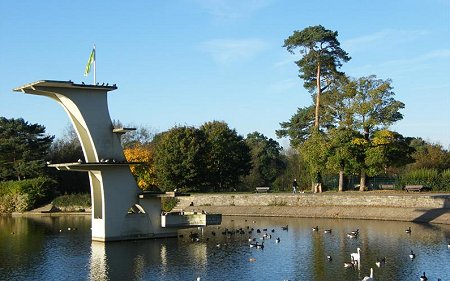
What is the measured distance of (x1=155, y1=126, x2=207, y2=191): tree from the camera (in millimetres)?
73188

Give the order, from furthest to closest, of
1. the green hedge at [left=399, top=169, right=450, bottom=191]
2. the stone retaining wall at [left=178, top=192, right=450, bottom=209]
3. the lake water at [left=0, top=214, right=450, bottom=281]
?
1. the green hedge at [left=399, top=169, right=450, bottom=191]
2. the stone retaining wall at [left=178, top=192, right=450, bottom=209]
3. the lake water at [left=0, top=214, right=450, bottom=281]

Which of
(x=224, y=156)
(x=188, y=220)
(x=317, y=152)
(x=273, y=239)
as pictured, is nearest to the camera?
(x=273, y=239)

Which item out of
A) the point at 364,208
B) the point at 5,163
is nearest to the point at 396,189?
the point at 364,208

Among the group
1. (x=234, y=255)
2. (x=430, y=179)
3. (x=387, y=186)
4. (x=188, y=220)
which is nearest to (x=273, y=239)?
(x=188, y=220)

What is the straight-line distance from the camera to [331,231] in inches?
1804

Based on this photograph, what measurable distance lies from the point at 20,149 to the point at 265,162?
41.8m

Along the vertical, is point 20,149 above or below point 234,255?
above

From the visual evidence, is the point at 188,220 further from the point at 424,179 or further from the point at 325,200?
the point at 424,179

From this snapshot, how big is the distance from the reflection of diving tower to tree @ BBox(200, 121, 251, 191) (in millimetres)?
34694

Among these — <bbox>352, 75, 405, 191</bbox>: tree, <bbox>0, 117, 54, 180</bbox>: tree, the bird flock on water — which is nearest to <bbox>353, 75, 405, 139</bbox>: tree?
<bbox>352, 75, 405, 191</bbox>: tree

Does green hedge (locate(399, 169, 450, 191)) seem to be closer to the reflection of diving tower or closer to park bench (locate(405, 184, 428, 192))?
park bench (locate(405, 184, 428, 192))

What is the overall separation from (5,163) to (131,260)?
55.8 metres

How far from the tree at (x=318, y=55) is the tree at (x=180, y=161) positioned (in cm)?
1457

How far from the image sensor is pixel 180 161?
73.6 meters
